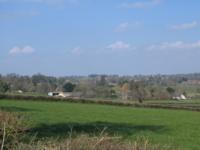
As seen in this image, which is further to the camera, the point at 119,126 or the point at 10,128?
the point at 119,126

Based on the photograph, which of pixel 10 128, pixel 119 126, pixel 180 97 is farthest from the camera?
pixel 180 97

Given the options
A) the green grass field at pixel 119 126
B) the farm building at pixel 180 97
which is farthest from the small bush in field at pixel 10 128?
the farm building at pixel 180 97

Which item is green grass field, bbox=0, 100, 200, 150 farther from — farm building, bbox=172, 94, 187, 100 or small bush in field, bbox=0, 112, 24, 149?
farm building, bbox=172, 94, 187, 100

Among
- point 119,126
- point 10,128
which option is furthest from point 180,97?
point 10,128

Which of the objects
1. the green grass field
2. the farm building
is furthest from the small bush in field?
the farm building

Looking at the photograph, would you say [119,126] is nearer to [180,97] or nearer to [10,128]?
[10,128]

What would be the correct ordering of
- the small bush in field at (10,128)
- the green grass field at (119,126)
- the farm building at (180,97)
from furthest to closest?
the farm building at (180,97)
the green grass field at (119,126)
the small bush in field at (10,128)

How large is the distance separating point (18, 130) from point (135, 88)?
98.4m

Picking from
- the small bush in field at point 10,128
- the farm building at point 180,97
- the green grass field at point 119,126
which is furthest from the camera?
the farm building at point 180,97

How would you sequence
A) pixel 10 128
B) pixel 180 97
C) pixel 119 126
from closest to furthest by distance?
pixel 10 128 < pixel 119 126 < pixel 180 97

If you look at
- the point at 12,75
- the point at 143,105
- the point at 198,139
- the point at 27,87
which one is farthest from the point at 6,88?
the point at 198,139

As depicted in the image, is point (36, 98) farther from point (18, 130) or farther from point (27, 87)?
point (18, 130)

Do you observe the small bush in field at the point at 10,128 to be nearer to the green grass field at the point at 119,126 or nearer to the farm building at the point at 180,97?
the green grass field at the point at 119,126

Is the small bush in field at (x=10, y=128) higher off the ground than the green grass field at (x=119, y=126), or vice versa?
the small bush in field at (x=10, y=128)
